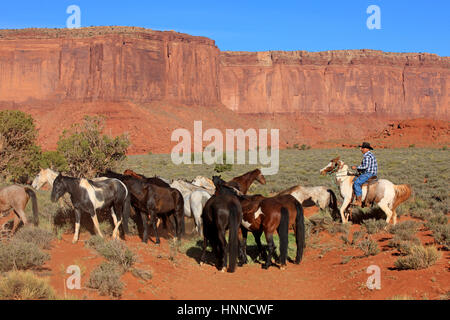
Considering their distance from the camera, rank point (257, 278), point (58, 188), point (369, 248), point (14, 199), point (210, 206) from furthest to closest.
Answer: point (14, 199)
point (369, 248)
point (58, 188)
point (210, 206)
point (257, 278)

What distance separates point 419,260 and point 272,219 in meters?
3.09

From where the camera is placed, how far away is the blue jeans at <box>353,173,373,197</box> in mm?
13445

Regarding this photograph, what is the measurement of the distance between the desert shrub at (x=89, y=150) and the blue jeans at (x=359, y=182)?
1180cm

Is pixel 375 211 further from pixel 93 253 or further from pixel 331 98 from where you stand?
pixel 331 98

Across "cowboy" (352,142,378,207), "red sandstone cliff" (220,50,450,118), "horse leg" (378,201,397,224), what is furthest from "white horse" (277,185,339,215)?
"red sandstone cliff" (220,50,450,118)

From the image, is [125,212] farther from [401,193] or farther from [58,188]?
[401,193]

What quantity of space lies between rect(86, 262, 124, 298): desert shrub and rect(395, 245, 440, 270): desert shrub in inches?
223

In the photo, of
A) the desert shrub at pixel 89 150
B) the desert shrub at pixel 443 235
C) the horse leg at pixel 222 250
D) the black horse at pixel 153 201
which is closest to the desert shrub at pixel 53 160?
the desert shrub at pixel 89 150

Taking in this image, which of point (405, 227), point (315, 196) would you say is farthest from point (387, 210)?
point (315, 196)

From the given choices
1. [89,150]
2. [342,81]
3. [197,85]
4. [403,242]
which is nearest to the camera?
[403,242]

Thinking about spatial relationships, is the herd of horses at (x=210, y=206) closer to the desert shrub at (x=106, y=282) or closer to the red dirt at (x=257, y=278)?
the red dirt at (x=257, y=278)

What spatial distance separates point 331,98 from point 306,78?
9749 mm

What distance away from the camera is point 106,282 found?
7926 mm
